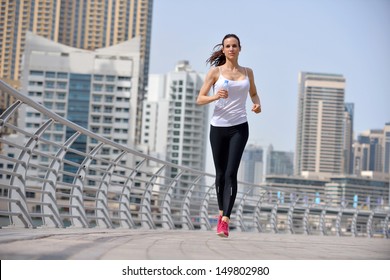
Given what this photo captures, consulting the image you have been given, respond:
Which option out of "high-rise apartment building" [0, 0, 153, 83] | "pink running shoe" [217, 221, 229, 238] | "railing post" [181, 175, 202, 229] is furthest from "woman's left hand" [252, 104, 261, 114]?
"high-rise apartment building" [0, 0, 153, 83]

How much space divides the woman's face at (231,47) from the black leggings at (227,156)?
50cm

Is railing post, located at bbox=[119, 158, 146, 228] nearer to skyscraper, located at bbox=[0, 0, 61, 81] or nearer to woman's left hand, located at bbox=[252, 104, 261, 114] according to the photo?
woman's left hand, located at bbox=[252, 104, 261, 114]

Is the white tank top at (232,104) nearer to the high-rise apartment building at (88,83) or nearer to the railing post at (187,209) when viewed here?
the railing post at (187,209)

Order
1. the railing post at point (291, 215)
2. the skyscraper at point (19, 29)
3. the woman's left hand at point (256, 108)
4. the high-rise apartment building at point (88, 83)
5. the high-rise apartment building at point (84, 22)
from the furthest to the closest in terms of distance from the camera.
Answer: the high-rise apartment building at point (84, 22)
the skyscraper at point (19, 29)
the high-rise apartment building at point (88, 83)
the railing post at point (291, 215)
the woman's left hand at point (256, 108)

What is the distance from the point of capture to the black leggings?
5.48 meters

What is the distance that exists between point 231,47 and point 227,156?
0.80 m

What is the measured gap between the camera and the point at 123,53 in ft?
424

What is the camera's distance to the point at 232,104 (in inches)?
214

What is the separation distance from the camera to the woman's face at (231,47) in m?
5.39

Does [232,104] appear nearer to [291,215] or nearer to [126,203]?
[126,203]

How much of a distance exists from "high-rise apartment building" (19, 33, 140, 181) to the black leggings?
386ft

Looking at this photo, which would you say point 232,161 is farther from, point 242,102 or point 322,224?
point 322,224

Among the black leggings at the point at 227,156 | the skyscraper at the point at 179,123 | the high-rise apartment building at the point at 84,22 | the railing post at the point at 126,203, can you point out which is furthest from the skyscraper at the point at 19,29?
the black leggings at the point at 227,156

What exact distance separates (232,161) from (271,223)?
862 centimetres
